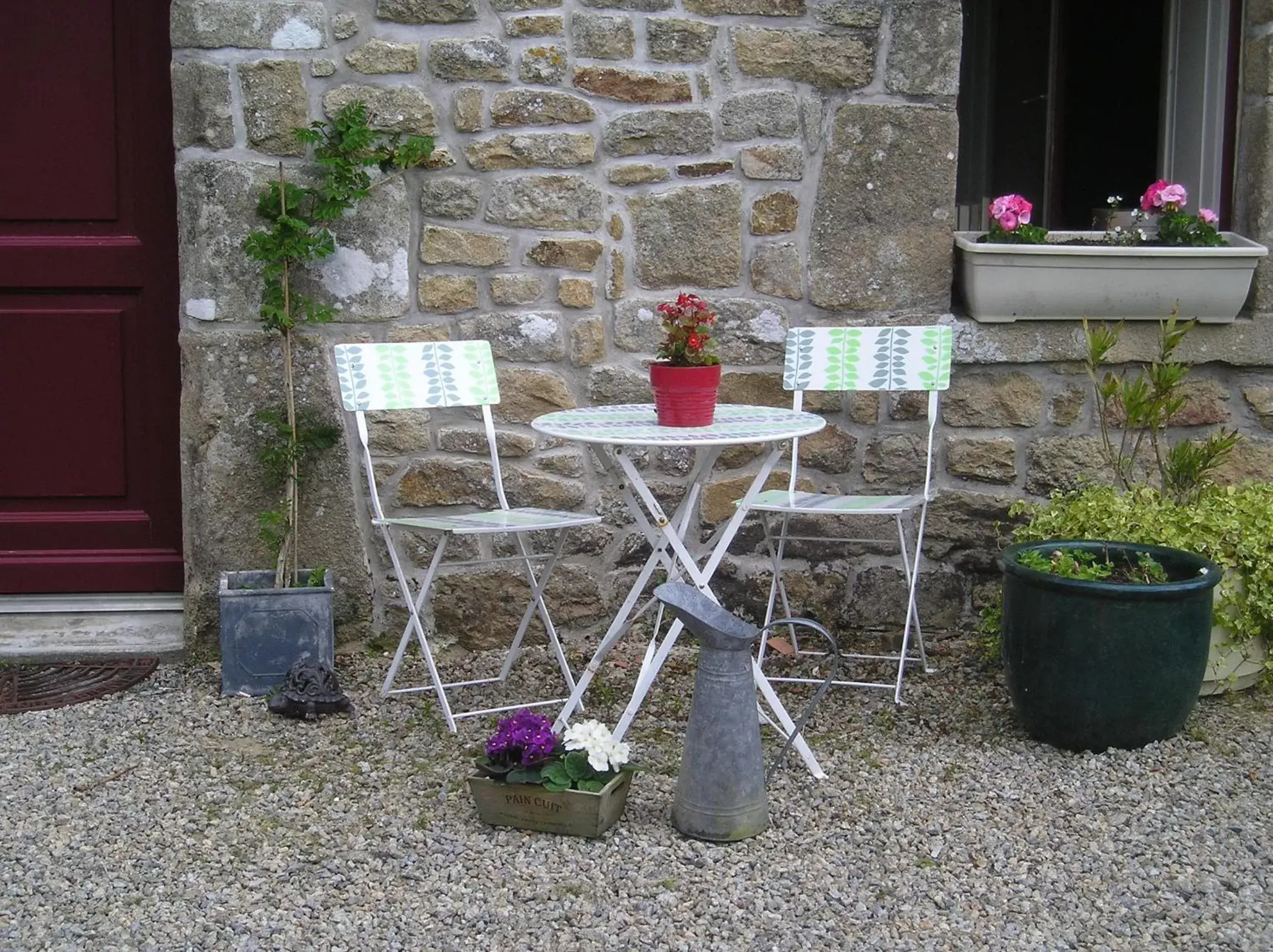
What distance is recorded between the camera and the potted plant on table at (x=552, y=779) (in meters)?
2.94

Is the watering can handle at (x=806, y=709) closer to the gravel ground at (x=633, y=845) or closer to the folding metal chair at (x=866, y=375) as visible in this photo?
the gravel ground at (x=633, y=845)

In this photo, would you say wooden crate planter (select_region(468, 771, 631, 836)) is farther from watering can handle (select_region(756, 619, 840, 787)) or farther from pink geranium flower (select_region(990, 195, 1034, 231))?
pink geranium flower (select_region(990, 195, 1034, 231))

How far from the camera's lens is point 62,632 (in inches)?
164

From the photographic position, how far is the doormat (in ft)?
12.4

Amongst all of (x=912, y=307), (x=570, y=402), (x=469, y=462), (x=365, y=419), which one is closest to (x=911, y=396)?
(x=912, y=307)

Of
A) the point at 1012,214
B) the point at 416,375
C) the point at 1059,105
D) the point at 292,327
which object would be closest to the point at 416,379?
the point at 416,375

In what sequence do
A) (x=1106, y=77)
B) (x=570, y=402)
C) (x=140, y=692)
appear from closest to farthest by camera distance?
1. (x=140, y=692)
2. (x=570, y=402)
3. (x=1106, y=77)

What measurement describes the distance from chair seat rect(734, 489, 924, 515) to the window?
1.75 metres

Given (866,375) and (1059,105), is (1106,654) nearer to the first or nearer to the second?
(866,375)

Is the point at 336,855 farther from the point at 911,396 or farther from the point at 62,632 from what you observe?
the point at 911,396

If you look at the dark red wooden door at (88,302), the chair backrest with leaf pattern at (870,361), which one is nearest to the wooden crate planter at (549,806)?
the chair backrest with leaf pattern at (870,361)

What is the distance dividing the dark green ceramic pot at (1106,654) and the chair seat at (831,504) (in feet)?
1.15

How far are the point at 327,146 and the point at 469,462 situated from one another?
942 mm

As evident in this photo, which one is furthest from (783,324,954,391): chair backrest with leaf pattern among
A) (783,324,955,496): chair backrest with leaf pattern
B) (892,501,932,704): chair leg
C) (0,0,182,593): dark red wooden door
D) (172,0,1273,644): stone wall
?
(0,0,182,593): dark red wooden door
